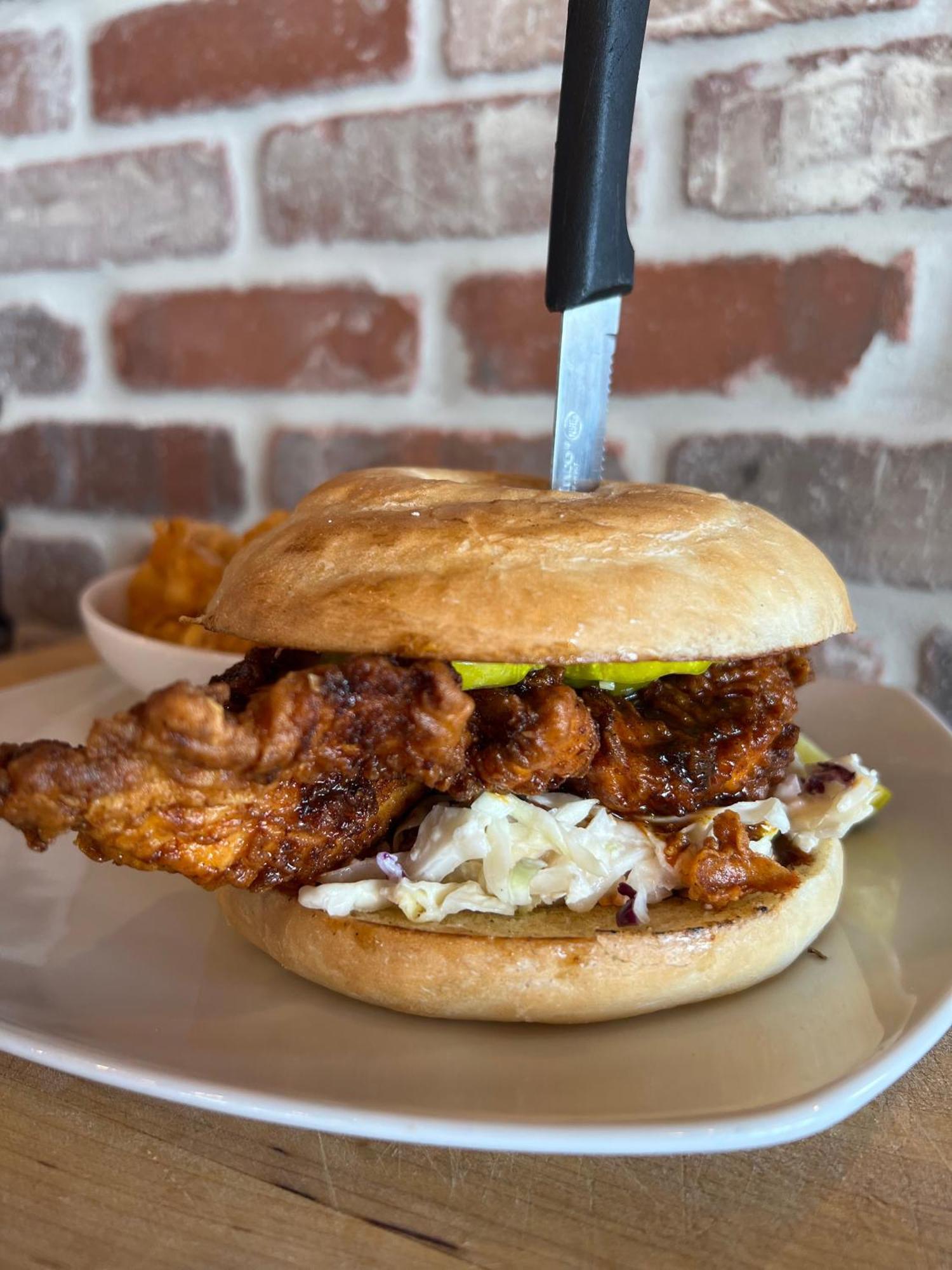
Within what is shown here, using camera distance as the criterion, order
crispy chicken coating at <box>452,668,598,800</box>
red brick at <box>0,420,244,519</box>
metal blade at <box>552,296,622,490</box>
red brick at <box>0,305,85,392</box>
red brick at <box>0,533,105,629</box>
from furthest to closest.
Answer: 1. red brick at <box>0,533,105,629</box>
2. red brick at <box>0,305,85,392</box>
3. red brick at <box>0,420,244,519</box>
4. metal blade at <box>552,296,622,490</box>
5. crispy chicken coating at <box>452,668,598,800</box>

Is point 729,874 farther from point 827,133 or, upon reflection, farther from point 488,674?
point 827,133

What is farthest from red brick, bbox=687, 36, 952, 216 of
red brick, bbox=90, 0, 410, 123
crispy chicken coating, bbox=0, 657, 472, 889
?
crispy chicken coating, bbox=0, 657, 472, 889

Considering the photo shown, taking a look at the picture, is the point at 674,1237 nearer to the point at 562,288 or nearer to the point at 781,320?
the point at 562,288

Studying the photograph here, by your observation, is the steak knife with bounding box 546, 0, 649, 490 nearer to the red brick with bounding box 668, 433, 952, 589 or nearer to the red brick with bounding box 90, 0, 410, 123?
the red brick with bounding box 668, 433, 952, 589

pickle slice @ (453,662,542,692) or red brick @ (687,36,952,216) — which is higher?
red brick @ (687,36,952,216)

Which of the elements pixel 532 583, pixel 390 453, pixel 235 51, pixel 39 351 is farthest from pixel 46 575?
pixel 532 583

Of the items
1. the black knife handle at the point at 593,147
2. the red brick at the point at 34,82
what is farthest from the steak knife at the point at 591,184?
the red brick at the point at 34,82
